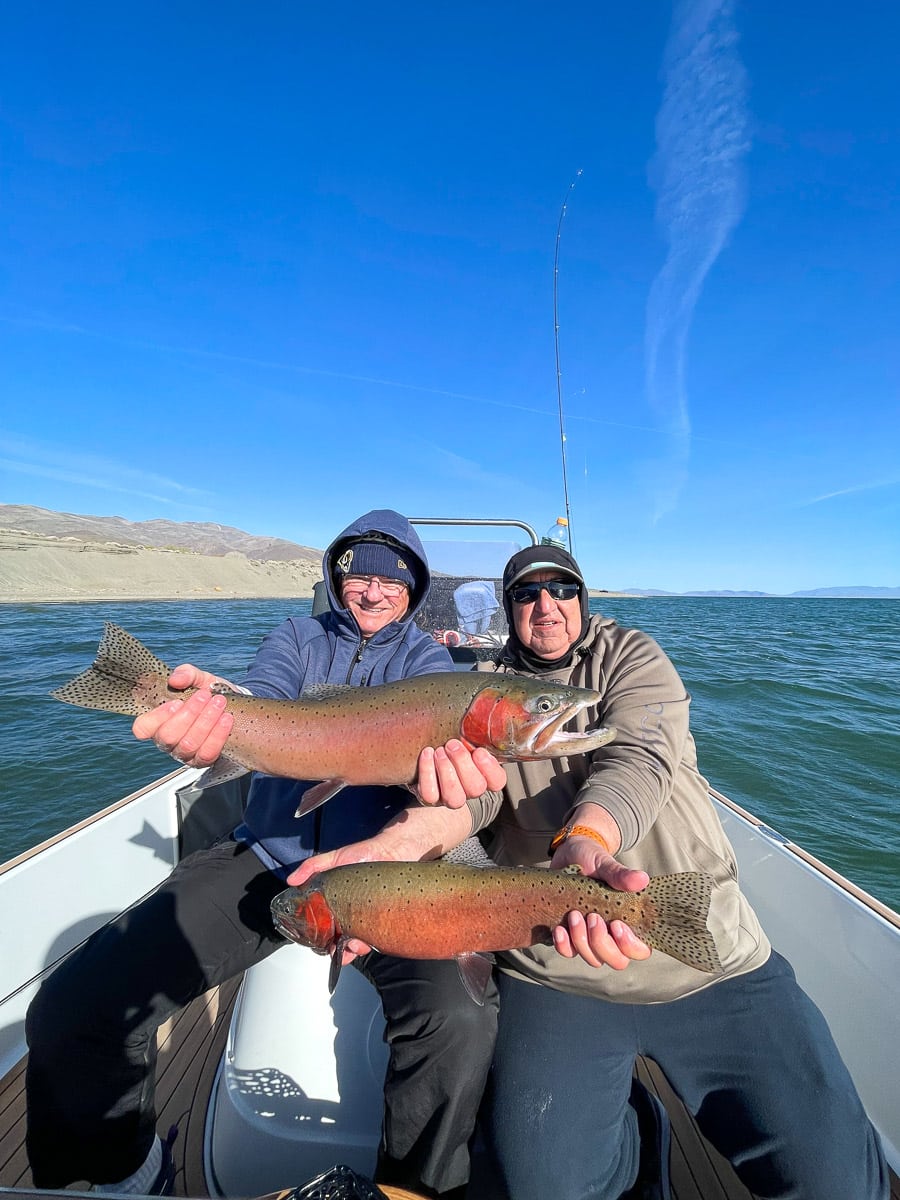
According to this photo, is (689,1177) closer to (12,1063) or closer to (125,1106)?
(125,1106)

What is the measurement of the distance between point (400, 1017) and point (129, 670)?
2.03 meters

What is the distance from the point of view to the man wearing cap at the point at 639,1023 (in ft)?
7.17

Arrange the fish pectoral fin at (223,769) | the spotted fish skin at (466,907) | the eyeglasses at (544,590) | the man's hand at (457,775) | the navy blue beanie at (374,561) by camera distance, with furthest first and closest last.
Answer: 1. the navy blue beanie at (374,561)
2. the eyeglasses at (544,590)
3. the fish pectoral fin at (223,769)
4. the man's hand at (457,775)
5. the spotted fish skin at (466,907)

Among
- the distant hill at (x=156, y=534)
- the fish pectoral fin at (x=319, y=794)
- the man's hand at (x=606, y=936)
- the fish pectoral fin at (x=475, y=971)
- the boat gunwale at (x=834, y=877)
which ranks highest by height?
the distant hill at (x=156, y=534)

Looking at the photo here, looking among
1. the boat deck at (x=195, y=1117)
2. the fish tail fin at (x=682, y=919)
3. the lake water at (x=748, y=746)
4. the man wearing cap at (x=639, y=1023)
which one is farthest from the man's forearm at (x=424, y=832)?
the lake water at (x=748, y=746)

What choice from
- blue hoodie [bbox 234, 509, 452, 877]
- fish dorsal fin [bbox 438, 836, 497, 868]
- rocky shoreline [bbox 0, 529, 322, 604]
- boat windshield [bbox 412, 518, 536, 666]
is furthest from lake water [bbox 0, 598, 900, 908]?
rocky shoreline [bbox 0, 529, 322, 604]

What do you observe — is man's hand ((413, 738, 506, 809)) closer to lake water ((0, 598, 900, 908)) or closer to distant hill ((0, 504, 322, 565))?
lake water ((0, 598, 900, 908))

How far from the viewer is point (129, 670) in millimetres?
2822

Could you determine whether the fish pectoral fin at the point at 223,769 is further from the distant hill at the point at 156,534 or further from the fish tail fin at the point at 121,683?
the distant hill at the point at 156,534

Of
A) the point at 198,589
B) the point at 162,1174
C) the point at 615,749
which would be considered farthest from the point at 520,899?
the point at 198,589

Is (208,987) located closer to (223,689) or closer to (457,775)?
(223,689)

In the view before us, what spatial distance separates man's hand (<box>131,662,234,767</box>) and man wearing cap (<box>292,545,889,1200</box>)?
2.49 feet

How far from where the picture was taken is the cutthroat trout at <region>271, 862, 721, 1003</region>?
2.21m

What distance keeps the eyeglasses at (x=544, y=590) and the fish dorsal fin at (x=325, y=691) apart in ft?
3.50
